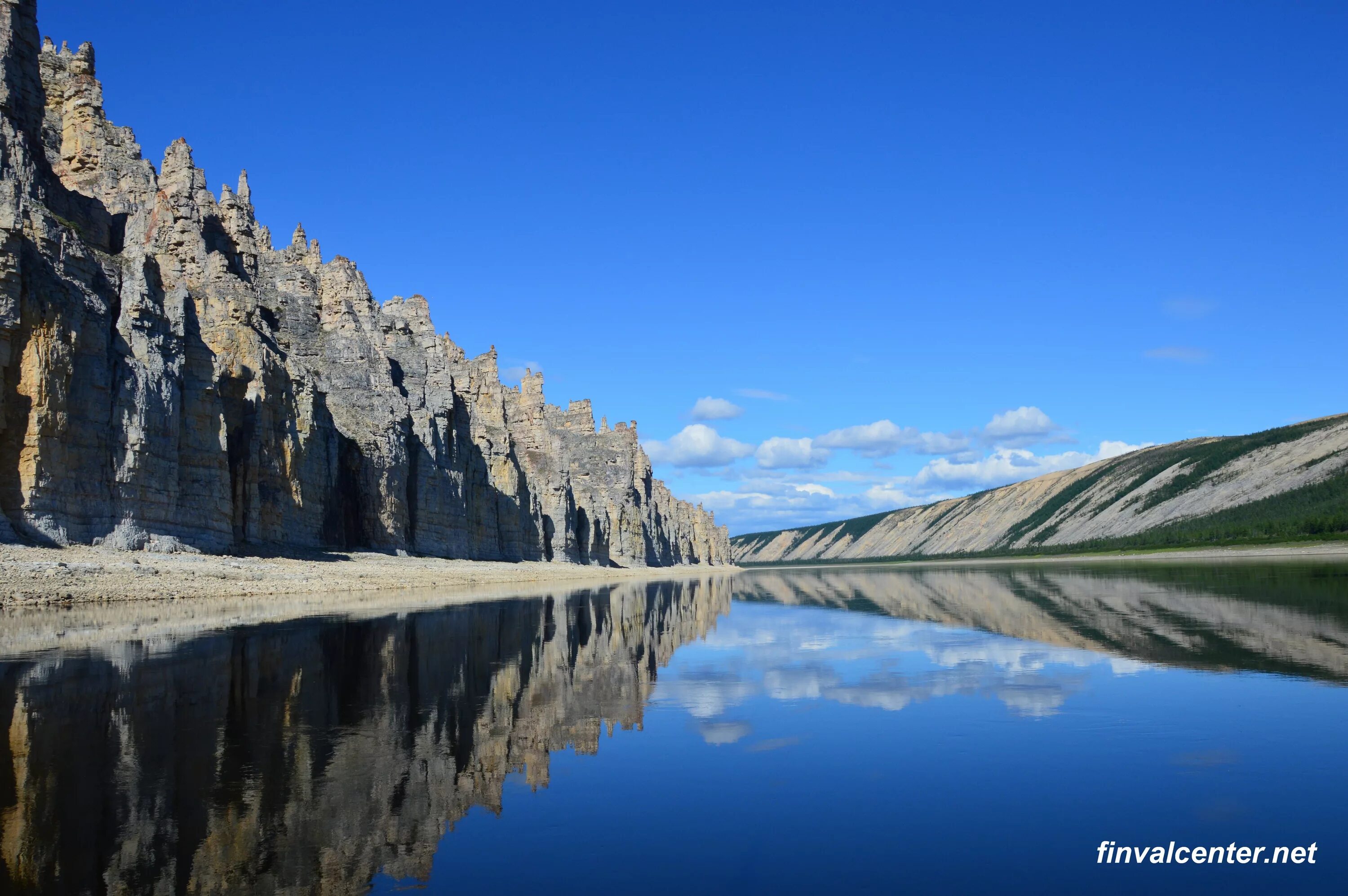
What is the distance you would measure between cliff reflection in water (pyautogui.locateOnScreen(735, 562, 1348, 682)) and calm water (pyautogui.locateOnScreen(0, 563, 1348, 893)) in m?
0.30

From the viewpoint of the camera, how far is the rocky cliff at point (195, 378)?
33719mm

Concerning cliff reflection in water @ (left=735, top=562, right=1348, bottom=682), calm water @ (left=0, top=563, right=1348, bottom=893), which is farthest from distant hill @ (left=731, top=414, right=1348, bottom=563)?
calm water @ (left=0, top=563, right=1348, bottom=893)

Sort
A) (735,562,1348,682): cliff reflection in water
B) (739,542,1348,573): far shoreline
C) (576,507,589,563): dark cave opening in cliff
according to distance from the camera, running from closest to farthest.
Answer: (735,562,1348,682): cliff reflection in water, (739,542,1348,573): far shoreline, (576,507,589,563): dark cave opening in cliff

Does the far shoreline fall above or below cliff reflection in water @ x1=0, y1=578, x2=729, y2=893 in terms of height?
above

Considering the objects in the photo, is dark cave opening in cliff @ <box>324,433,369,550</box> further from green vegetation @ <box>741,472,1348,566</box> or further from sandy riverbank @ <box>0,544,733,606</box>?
green vegetation @ <box>741,472,1348,566</box>

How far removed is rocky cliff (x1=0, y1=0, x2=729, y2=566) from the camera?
3372 cm

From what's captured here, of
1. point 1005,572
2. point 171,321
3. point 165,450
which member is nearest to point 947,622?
point 165,450

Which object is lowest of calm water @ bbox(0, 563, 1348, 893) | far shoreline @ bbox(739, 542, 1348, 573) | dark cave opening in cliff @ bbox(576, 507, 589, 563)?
calm water @ bbox(0, 563, 1348, 893)

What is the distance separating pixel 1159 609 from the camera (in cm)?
3222

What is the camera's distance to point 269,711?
44.0 feet

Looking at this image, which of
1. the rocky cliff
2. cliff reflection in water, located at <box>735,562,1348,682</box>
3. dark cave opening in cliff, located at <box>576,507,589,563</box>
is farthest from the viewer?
dark cave opening in cliff, located at <box>576,507,589,563</box>

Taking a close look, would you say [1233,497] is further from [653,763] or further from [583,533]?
[653,763]

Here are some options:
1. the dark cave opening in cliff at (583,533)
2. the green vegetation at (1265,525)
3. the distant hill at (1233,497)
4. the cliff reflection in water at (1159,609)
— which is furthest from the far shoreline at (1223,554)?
the dark cave opening in cliff at (583,533)

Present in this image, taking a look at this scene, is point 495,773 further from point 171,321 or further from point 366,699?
point 171,321
